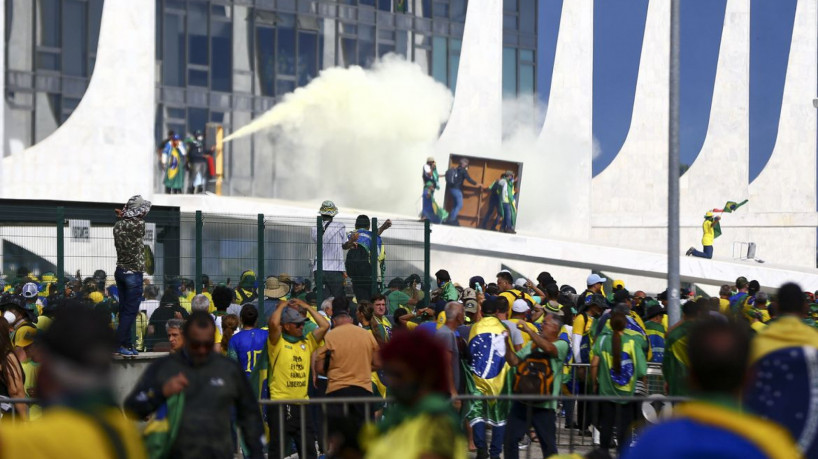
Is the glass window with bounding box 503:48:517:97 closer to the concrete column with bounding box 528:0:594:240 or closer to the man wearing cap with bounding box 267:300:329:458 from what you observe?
the concrete column with bounding box 528:0:594:240

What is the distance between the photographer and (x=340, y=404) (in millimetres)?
8508

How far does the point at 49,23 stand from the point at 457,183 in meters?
11.0

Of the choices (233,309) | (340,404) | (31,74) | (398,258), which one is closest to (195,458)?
(340,404)

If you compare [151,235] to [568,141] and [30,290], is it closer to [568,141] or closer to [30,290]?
[30,290]

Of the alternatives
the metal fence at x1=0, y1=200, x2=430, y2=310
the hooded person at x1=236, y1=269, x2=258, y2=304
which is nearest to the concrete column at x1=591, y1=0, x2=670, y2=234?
the metal fence at x1=0, y1=200, x2=430, y2=310

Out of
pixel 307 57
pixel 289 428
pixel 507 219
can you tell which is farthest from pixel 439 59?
pixel 289 428

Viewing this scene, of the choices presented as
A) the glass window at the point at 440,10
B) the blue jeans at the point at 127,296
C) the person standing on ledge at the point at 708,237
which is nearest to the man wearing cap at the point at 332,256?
the blue jeans at the point at 127,296

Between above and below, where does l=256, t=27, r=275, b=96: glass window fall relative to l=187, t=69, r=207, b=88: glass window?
above

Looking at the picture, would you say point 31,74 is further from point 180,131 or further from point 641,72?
point 641,72

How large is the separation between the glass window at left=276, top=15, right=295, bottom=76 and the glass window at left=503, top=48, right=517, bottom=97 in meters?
7.69

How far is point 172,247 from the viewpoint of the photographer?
14562mm

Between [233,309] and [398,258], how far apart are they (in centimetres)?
411

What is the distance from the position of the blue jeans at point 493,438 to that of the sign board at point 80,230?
223 inches

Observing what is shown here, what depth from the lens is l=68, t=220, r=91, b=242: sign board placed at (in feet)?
45.9
